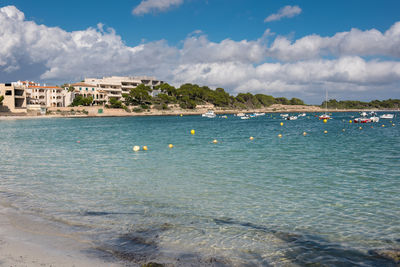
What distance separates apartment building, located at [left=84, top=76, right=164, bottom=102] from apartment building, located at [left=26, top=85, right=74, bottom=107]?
42.9 ft

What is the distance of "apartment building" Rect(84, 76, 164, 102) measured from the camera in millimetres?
137750

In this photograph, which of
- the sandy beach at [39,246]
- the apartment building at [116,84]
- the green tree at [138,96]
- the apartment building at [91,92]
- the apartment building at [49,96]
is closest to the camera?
the sandy beach at [39,246]

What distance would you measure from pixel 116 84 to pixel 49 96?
2879cm

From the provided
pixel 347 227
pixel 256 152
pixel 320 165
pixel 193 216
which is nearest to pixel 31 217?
pixel 193 216

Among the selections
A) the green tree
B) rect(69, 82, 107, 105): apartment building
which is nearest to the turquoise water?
the green tree

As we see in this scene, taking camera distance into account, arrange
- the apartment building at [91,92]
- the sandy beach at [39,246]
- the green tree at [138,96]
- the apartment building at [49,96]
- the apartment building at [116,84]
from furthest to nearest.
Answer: the apartment building at [116,84] → the green tree at [138,96] → the apartment building at [91,92] → the apartment building at [49,96] → the sandy beach at [39,246]

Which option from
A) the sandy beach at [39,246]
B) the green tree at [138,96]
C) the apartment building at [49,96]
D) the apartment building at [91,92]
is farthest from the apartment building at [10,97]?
the sandy beach at [39,246]

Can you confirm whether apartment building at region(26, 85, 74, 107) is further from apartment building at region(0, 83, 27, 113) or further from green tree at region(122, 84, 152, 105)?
green tree at region(122, 84, 152, 105)

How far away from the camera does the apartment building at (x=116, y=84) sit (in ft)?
452

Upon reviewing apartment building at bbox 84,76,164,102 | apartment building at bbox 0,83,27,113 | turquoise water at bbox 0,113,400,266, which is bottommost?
turquoise water at bbox 0,113,400,266

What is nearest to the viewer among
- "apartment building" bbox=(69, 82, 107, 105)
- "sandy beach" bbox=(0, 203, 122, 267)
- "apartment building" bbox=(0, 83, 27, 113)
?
"sandy beach" bbox=(0, 203, 122, 267)

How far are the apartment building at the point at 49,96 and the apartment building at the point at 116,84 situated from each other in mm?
13073

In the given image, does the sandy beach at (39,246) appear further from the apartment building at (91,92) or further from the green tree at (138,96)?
the apartment building at (91,92)

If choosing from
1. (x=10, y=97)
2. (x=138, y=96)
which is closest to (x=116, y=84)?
(x=138, y=96)
